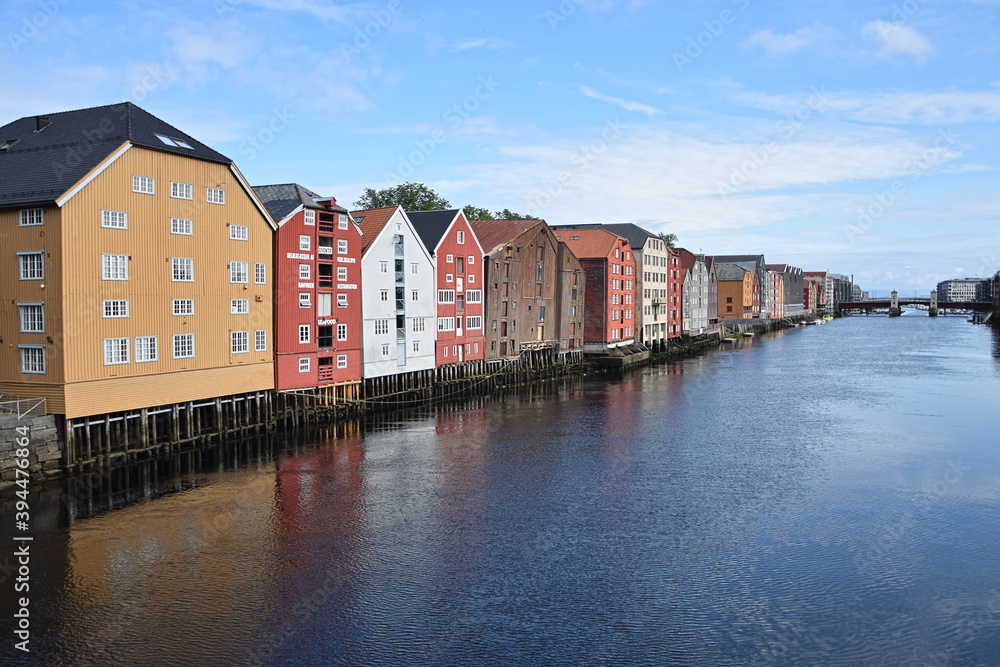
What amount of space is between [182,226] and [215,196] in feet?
8.68

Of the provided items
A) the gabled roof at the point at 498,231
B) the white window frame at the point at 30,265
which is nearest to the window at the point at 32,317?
the white window frame at the point at 30,265

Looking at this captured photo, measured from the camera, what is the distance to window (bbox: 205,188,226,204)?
3628 cm

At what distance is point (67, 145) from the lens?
32.6 m

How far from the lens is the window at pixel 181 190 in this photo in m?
34.3

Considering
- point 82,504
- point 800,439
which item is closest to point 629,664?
point 82,504

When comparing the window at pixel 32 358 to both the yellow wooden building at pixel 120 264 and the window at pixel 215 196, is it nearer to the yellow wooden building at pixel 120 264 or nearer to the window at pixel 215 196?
the yellow wooden building at pixel 120 264

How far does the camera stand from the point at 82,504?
26391 mm

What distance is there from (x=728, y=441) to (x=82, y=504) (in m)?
29.6

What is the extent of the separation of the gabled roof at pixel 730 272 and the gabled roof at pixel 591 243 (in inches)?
2847

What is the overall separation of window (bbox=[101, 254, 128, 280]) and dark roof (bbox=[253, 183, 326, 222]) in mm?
10697

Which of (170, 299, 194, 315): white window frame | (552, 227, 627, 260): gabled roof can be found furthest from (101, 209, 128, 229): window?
(552, 227, 627, 260): gabled roof

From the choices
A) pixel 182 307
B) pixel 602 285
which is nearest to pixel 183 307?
pixel 182 307

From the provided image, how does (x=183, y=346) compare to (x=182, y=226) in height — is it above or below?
below

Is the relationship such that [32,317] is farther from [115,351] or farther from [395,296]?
A: [395,296]
